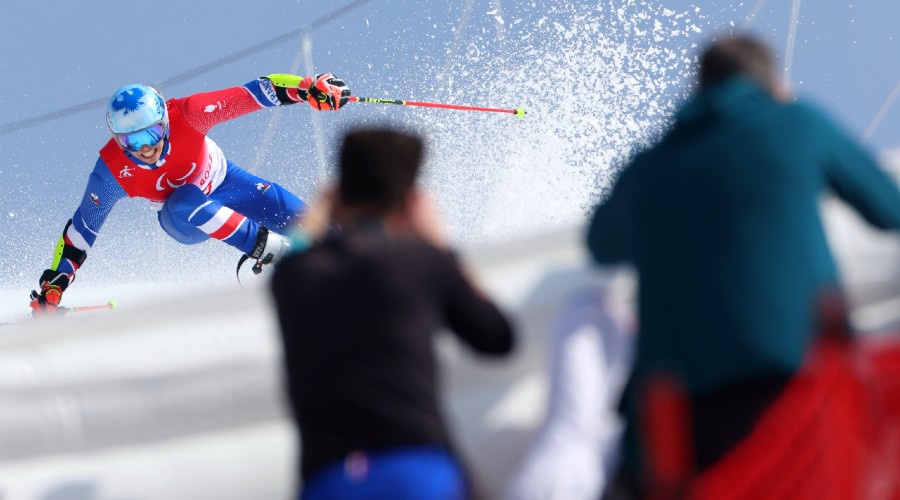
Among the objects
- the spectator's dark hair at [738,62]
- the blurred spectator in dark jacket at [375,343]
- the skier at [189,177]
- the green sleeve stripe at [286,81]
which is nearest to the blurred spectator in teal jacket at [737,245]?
the spectator's dark hair at [738,62]

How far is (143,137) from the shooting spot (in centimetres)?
387

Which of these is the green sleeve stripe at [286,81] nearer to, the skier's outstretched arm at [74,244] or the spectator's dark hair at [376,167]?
the skier's outstretched arm at [74,244]

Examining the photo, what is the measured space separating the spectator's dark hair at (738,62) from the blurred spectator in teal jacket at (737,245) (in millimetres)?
32

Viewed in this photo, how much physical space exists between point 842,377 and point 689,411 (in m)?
0.15

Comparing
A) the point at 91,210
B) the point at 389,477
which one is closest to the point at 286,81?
the point at 91,210

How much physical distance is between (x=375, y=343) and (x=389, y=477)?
0.13m

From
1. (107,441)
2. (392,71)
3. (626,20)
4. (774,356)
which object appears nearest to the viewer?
(774,356)

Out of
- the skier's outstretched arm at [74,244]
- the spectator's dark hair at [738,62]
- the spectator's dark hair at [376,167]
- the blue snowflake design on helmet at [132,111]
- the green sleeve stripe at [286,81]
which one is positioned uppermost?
the spectator's dark hair at [738,62]

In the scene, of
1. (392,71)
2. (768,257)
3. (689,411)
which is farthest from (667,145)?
(392,71)

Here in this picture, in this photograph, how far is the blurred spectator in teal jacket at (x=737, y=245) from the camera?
3.71 feet

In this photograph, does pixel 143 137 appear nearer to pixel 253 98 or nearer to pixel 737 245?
pixel 253 98

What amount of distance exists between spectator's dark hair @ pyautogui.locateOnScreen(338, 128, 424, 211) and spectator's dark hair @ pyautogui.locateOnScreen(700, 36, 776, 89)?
13.6 inches

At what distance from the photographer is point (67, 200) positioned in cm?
729

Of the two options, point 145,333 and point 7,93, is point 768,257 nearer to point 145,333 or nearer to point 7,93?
point 145,333
